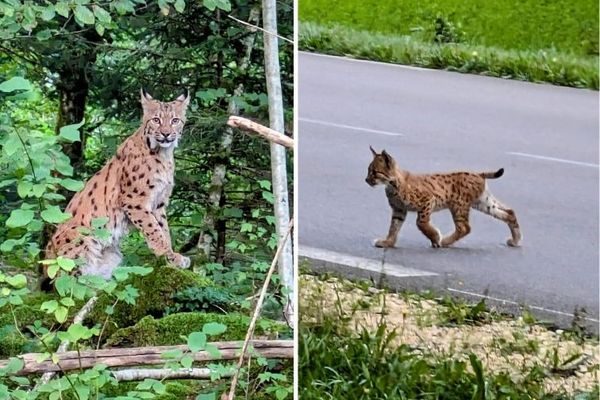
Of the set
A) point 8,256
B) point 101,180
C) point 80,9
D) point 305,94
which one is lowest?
point 8,256

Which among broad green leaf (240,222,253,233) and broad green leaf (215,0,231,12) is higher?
broad green leaf (215,0,231,12)

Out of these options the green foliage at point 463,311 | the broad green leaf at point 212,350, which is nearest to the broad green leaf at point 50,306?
the broad green leaf at point 212,350

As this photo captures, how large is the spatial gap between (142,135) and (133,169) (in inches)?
3.1

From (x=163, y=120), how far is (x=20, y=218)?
1.23ft

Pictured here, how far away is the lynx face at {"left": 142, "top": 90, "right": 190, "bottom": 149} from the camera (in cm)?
229

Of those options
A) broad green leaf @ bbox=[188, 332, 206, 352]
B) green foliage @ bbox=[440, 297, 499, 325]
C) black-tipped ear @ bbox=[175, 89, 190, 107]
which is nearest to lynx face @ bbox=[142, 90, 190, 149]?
black-tipped ear @ bbox=[175, 89, 190, 107]

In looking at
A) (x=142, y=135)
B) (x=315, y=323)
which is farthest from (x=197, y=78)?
(x=315, y=323)

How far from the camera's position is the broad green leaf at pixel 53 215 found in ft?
7.33

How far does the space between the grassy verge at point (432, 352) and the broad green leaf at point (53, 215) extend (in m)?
0.61

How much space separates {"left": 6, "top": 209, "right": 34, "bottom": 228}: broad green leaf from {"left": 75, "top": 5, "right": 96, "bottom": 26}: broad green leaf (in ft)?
1.42

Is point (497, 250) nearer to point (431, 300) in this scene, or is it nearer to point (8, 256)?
point (431, 300)

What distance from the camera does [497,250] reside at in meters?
2.45

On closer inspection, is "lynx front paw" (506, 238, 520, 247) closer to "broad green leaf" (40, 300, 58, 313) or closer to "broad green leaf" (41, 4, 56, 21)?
A: "broad green leaf" (40, 300, 58, 313)

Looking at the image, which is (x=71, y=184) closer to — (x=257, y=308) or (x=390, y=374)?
(x=257, y=308)
